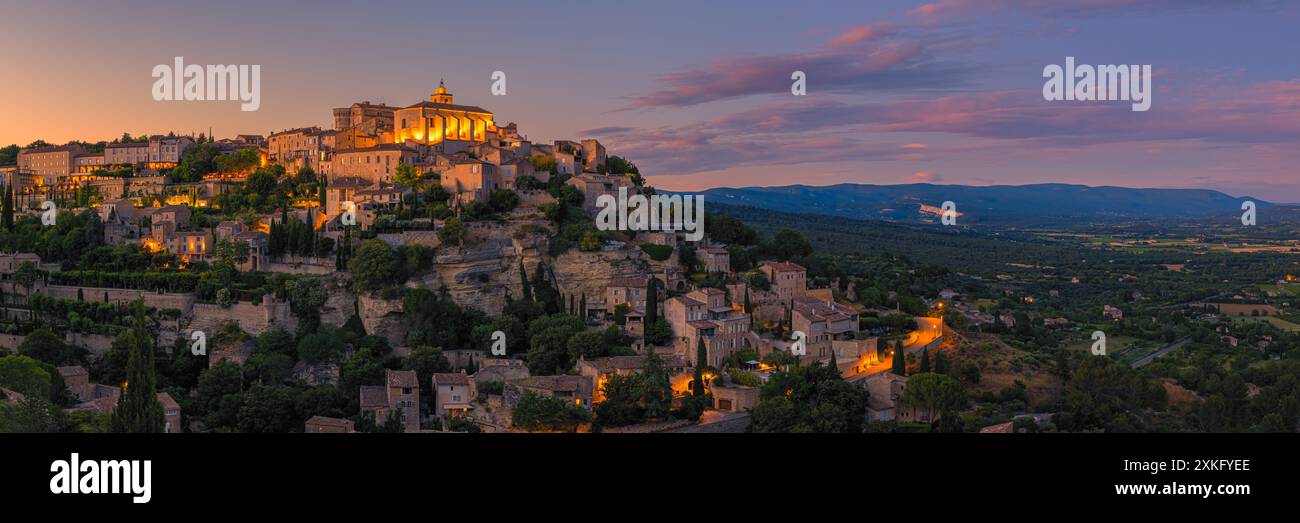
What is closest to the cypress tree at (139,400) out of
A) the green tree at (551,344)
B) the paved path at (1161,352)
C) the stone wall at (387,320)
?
the green tree at (551,344)

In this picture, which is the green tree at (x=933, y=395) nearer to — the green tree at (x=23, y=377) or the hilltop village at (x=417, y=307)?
the hilltop village at (x=417, y=307)

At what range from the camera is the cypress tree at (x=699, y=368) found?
28297mm

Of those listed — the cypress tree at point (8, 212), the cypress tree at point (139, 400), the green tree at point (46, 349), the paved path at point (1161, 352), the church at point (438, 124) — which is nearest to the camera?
the cypress tree at point (139, 400)

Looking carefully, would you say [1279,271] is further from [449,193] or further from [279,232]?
[279,232]

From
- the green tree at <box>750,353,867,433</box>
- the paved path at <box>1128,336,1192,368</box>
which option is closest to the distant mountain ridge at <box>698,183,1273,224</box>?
the paved path at <box>1128,336,1192,368</box>

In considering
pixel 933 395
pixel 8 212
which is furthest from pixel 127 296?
pixel 933 395

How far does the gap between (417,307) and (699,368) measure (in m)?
9.54

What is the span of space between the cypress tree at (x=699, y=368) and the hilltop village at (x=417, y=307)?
0.24 ft

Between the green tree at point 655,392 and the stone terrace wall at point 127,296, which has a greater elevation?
the stone terrace wall at point 127,296

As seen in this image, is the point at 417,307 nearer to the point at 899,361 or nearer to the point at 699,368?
the point at 699,368

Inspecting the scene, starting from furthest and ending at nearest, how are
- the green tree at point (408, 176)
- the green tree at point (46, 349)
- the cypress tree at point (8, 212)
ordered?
the cypress tree at point (8, 212), the green tree at point (408, 176), the green tree at point (46, 349)

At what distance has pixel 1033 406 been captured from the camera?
103 ft

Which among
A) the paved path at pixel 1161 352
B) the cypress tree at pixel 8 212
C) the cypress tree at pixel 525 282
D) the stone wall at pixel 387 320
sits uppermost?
the cypress tree at pixel 8 212
